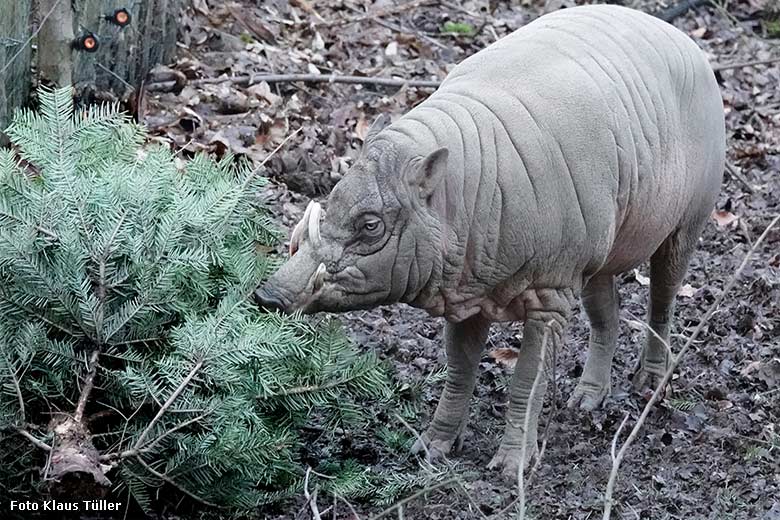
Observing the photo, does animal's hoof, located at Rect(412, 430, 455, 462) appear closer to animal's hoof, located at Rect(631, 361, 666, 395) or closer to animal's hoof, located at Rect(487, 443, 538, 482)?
animal's hoof, located at Rect(487, 443, 538, 482)

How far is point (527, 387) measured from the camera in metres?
5.29

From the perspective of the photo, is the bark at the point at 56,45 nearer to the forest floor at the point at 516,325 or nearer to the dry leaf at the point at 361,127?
the forest floor at the point at 516,325

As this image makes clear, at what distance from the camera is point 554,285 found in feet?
16.7

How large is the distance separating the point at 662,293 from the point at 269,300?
2325 mm

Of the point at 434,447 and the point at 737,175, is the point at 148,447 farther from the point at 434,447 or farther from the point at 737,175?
the point at 737,175

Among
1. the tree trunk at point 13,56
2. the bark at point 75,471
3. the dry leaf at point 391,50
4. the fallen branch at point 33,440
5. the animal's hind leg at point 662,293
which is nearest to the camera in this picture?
the bark at point 75,471

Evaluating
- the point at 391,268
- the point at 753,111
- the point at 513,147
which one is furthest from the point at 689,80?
the point at 753,111

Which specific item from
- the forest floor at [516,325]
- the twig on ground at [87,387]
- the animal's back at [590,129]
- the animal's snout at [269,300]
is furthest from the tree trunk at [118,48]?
the twig on ground at [87,387]

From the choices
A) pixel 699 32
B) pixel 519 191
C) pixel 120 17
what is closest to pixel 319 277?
pixel 519 191

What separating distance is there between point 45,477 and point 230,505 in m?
0.88

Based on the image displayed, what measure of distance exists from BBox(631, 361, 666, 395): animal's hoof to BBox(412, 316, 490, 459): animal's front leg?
1.22 m

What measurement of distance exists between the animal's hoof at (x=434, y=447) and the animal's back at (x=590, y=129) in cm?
100

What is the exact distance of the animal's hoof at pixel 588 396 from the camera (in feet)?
19.8

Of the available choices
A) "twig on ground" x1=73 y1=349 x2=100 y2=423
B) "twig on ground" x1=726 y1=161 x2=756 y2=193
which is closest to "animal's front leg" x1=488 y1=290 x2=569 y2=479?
"twig on ground" x1=73 y1=349 x2=100 y2=423
